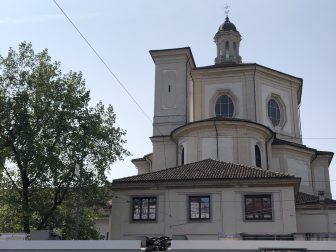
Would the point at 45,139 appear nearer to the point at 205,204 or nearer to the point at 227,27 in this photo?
the point at 205,204

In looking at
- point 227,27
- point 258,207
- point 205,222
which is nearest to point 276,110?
point 227,27

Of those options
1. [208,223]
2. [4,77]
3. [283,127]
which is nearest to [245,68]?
[283,127]

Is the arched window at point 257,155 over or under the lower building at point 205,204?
over

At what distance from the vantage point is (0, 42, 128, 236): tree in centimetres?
2759

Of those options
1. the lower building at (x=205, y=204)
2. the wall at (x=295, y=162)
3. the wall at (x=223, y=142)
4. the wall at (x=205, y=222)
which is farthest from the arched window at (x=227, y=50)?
the wall at (x=205, y=222)

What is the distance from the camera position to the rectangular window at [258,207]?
2789 cm

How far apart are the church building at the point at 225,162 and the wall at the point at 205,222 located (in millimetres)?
58

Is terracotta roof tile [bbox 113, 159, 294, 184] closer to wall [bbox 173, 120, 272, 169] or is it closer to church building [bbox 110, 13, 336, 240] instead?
church building [bbox 110, 13, 336, 240]

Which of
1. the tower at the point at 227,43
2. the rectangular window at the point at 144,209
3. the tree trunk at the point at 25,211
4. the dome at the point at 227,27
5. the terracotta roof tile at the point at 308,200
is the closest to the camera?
the tree trunk at the point at 25,211

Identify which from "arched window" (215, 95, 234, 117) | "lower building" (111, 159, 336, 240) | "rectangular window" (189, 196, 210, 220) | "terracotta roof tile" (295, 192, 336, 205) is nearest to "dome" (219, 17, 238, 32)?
"arched window" (215, 95, 234, 117)

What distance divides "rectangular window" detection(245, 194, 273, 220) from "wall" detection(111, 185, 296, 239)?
10.1 inches

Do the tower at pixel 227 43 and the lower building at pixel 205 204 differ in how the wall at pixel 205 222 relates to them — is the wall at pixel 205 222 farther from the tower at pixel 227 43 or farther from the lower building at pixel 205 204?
the tower at pixel 227 43

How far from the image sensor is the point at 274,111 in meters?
43.7

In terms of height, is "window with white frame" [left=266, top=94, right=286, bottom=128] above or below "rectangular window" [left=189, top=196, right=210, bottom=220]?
above
